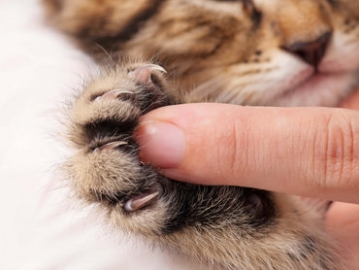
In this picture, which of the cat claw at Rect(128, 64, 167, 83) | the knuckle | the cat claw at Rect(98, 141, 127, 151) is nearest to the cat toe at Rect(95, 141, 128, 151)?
the cat claw at Rect(98, 141, 127, 151)

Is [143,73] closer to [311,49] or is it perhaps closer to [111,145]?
[111,145]

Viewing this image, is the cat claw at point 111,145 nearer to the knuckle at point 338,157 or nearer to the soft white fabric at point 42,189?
the soft white fabric at point 42,189

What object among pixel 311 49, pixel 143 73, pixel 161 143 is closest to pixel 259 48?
pixel 311 49

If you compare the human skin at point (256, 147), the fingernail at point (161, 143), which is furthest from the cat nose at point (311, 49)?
the fingernail at point (161, 143)

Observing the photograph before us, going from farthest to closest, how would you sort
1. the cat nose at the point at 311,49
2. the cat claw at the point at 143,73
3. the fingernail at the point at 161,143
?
the cat nose at the point at 311,49 < the cat claw at the point at 143,73 < the fingernail at the point at 161,143

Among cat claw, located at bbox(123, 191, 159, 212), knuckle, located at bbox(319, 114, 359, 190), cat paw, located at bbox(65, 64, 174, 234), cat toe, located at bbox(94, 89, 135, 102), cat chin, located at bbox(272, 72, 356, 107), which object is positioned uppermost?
cat toe, located at bbox(94, 89, 135, 102)

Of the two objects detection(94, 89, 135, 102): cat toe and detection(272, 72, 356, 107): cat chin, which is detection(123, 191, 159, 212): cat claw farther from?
detection(272, 72, 356, 107): cat chin

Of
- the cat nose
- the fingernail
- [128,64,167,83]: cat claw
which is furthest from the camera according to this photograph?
the cat nose
